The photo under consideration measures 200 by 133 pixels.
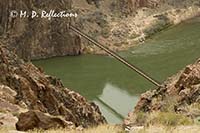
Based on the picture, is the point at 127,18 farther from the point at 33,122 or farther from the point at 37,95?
the point at 33,122

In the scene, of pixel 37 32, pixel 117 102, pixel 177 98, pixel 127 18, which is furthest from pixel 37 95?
pixel 127 18

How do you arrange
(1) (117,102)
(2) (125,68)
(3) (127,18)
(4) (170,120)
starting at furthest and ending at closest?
(3) (127,18)
(2) (125,68)
(1) (117,102)
(4) (170,120)

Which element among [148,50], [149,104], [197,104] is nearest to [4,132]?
[197,104]

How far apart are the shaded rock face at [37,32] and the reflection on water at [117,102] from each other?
14.0m

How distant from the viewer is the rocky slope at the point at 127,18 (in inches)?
2298

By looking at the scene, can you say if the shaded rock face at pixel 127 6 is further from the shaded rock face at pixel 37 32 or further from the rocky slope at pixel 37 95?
the rocky slope at pixel 37 95

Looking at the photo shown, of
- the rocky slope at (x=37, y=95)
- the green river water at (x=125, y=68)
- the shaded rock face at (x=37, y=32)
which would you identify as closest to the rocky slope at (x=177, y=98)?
the rocky slope at (x=37, y=95)

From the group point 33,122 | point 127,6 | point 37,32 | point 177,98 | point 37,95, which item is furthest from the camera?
point 127,6

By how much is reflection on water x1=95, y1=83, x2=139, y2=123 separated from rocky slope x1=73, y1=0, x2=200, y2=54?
13.7 metres

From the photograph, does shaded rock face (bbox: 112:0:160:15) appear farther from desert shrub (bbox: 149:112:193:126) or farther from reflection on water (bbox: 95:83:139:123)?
desert shrub (bbox: 149:112:193:126)

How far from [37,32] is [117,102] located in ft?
67.5

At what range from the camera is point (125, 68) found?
47.4 meters

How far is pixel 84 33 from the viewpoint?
191 ft

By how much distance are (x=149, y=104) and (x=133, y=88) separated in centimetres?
2362
